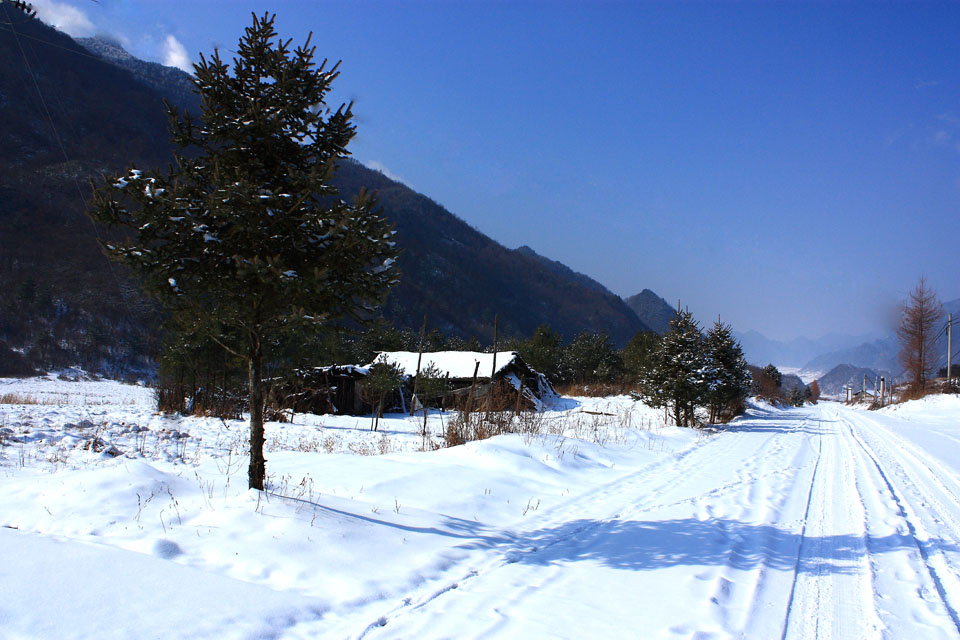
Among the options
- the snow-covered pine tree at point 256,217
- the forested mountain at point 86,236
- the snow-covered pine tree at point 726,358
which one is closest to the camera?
the snow-covered pine tree at point 256,217

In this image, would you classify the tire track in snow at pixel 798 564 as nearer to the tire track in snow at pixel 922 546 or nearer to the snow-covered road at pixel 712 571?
the snow-covered road at pixel 712 571

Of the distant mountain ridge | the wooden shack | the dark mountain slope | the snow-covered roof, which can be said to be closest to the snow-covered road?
the wooden shack

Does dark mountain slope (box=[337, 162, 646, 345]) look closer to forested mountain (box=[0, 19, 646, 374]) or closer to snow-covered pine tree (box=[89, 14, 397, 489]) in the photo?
forested mountain (box=[0, 19, 646, 374])

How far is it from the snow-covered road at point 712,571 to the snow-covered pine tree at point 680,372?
12852mm

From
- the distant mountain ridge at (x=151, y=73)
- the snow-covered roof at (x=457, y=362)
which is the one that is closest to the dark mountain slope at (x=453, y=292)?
the distant mountain ridge at (x=151, y=73)

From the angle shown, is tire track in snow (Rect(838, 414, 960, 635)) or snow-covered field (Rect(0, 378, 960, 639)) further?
tire track in snow (Rect(838, 414, 960, 635))

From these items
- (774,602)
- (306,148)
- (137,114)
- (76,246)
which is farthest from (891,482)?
(137,114)

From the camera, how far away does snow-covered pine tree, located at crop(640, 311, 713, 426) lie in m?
21.3

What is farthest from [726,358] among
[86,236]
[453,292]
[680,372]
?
[453,292]

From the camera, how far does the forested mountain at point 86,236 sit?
6169 centimetres

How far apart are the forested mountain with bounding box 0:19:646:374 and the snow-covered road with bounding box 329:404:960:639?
3.29 metres

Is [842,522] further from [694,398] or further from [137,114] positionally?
[137,114]

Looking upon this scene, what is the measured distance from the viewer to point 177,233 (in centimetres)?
498

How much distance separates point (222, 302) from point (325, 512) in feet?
8.02
